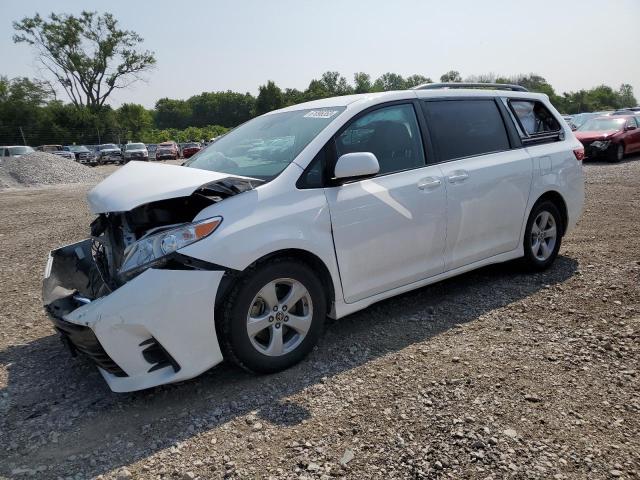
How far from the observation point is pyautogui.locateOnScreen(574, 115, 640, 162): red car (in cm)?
1584

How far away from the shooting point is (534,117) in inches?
198

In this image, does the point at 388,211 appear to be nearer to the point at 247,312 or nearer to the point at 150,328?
the point at 247,312

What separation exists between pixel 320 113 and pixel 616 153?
15.4 m

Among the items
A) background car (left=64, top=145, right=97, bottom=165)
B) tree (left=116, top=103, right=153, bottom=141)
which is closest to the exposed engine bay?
background car (left=64, top=145, right=97, bottom=165)

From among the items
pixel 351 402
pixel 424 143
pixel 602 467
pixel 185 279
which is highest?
pixel 424 143

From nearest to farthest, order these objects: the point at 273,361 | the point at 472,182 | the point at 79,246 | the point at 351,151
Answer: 1. the point at 273,361
2. the point at 351,151
3. the point at 79,246
4. the point at 472,182

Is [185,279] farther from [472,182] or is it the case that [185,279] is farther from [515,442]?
[472,182]

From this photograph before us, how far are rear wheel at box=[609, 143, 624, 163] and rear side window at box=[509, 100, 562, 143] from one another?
1269 centimetres

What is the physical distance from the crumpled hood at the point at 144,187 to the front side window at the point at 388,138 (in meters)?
0.86

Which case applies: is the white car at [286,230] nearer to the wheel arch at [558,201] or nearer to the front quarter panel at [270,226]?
the front quarter panel at [270,226]

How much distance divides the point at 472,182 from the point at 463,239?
18.7 inches

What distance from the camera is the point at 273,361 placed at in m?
3.15

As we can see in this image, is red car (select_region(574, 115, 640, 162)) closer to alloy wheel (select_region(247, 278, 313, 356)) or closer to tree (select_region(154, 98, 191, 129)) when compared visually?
alloy wheel (select_region(247, 278, 313, 356))

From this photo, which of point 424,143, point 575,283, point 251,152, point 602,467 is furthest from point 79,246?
point 575,283
